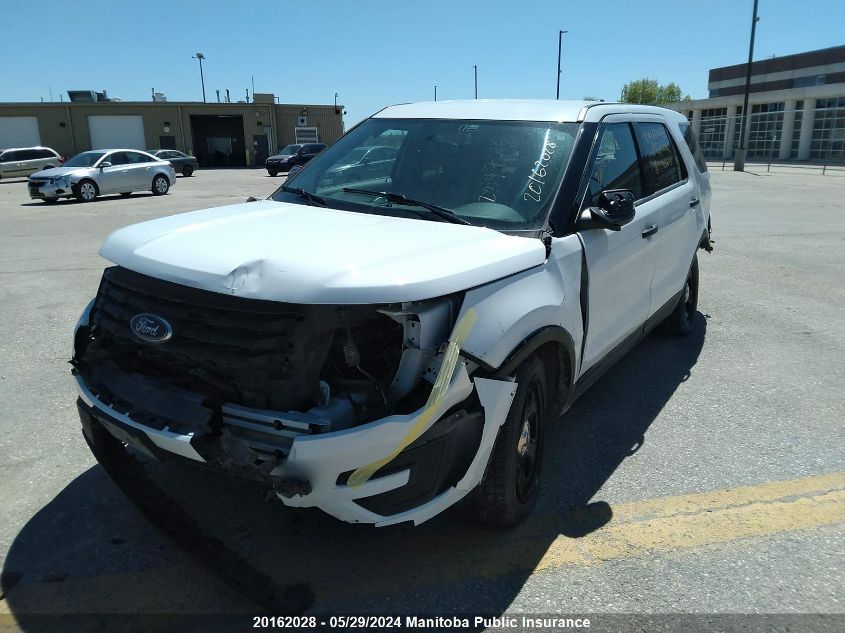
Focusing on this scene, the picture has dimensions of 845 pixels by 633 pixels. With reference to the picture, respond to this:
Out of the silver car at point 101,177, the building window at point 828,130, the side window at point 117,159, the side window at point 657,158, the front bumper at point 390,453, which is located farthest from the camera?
the building window at point 828,130

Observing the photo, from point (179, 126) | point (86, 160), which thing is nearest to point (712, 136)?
point (179, 126)

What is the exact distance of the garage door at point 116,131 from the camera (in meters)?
47.2

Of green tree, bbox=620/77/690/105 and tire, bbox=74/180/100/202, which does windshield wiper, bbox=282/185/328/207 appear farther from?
green tree, bbox=620/77/690/105

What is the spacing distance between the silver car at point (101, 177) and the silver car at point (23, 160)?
41.1ft

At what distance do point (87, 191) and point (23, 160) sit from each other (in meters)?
15.4

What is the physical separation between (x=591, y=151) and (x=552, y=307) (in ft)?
3.47

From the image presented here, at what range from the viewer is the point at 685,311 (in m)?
5.80

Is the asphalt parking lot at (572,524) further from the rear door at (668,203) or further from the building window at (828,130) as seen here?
the building window at (828,130)

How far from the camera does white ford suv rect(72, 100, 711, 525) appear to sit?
2.37 metres

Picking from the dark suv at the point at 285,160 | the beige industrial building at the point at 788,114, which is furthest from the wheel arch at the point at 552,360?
the beige industrial building at the point at 788,114

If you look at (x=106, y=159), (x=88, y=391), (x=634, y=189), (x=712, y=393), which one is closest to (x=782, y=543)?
(x=712, y=393)

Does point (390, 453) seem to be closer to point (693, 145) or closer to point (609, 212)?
point (609, 212)

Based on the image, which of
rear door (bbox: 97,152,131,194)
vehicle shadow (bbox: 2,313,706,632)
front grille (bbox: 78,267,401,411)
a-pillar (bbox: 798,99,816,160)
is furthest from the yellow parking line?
→ a-pillar (bbox: 798,99,816,160)

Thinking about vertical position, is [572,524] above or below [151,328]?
below
